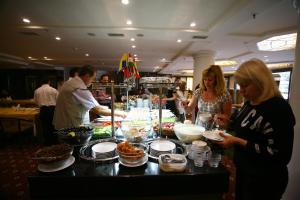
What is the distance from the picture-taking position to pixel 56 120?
7.07 ft

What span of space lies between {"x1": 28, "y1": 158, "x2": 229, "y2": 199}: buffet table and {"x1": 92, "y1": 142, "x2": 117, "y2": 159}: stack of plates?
0.10 m

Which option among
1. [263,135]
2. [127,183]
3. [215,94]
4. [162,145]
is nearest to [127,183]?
[127,183]

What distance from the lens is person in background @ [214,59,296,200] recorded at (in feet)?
2.98

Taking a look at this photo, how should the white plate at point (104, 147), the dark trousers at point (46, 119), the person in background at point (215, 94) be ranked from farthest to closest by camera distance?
the dark trousers at point (46, 119) → the person in background at point (215, 94) → the white plate at point (104, 147)

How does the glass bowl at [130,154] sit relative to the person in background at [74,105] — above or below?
below

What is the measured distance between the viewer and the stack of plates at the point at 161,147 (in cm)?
112

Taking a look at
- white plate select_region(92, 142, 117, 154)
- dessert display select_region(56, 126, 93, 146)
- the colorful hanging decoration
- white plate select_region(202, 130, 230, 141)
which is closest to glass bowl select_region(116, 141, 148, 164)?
white plate select_region(92, 142, 117, 154)

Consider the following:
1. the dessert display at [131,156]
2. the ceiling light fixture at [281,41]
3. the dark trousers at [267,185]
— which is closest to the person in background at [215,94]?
the dark trousers at [267,185]

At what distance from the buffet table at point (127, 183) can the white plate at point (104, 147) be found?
0.46 feet

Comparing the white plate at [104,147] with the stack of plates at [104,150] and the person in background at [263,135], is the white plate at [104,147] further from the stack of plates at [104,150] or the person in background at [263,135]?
the person in background at [263,135]

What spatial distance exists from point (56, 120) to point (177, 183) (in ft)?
6.12

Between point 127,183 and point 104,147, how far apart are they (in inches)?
13.9

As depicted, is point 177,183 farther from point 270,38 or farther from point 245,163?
point 270,38

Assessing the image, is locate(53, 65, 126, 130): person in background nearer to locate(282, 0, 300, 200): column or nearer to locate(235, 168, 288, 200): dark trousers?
locate(235, 168, 288, 200): dark trousers
